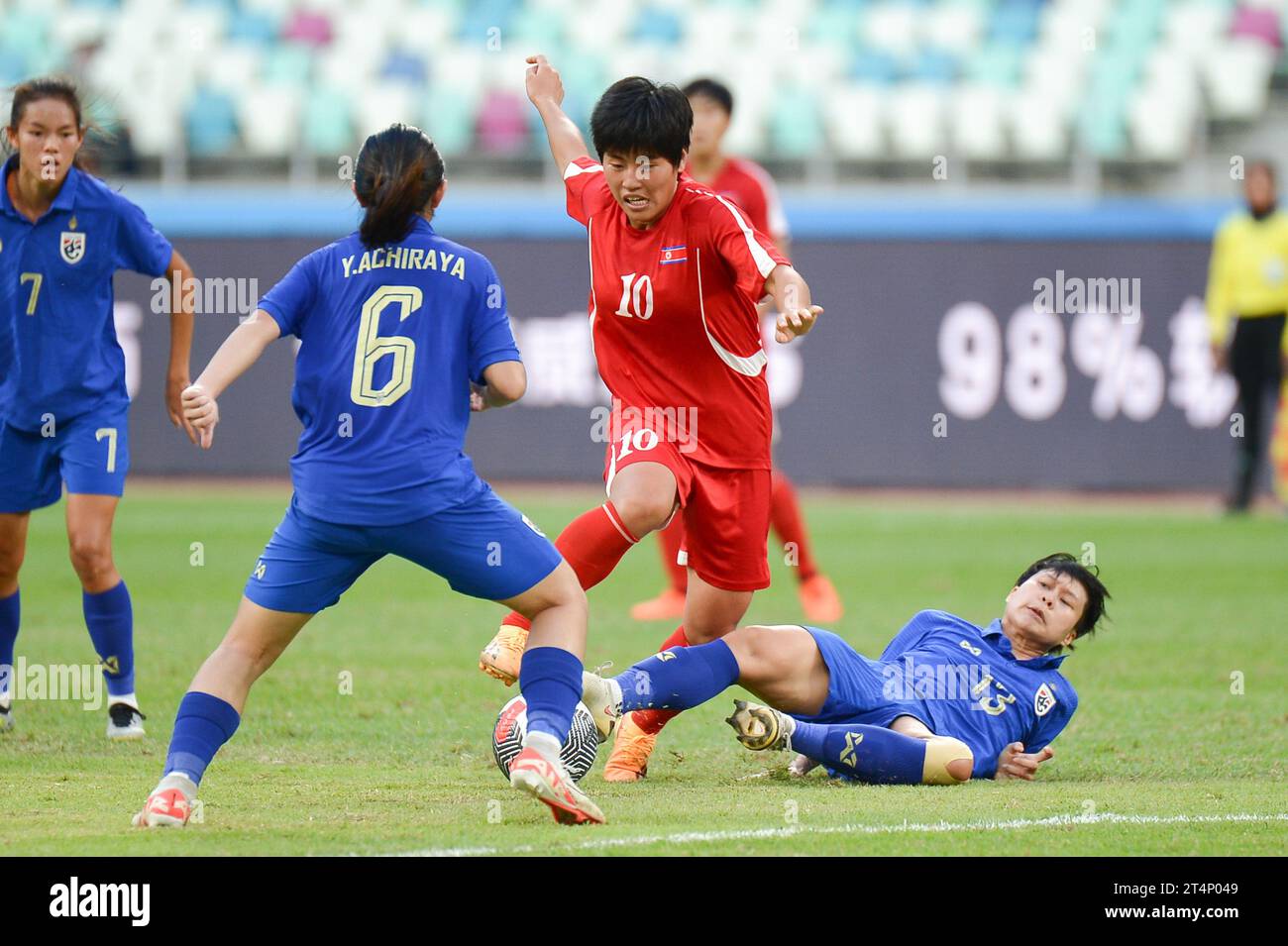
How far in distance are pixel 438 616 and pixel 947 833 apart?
18.9 feet

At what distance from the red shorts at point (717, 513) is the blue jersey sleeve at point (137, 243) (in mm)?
1824

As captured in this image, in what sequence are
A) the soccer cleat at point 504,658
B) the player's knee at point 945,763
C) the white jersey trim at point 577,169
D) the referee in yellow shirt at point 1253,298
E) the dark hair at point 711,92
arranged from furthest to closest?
the referee in yellow shirt at point 1253,298 → the dark hair at point 711,92 → the white jersey trim at point 577,169 → the player's knee at point 945,763 → the soccer cleat at point 504,658

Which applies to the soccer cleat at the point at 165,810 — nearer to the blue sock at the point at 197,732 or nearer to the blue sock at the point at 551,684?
the blue sock at the point at 197,732

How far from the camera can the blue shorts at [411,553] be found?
4.66 metres

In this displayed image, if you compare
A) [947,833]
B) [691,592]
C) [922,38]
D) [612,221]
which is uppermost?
[922,38]

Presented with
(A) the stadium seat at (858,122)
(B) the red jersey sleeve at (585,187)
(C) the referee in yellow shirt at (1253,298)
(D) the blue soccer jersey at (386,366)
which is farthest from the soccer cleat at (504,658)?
(A) the stadium seat at (858,122)

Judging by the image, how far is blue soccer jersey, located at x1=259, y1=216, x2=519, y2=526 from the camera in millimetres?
4633

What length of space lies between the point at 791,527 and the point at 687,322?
4.20 meters

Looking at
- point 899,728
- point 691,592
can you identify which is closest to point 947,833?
point 899,728

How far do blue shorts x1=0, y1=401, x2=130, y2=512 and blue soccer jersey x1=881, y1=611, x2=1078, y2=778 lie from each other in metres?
2.81

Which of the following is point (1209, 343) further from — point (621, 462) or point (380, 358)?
point (380, 358)

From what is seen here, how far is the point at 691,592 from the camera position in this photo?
235 inches

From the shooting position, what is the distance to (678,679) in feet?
17.7
